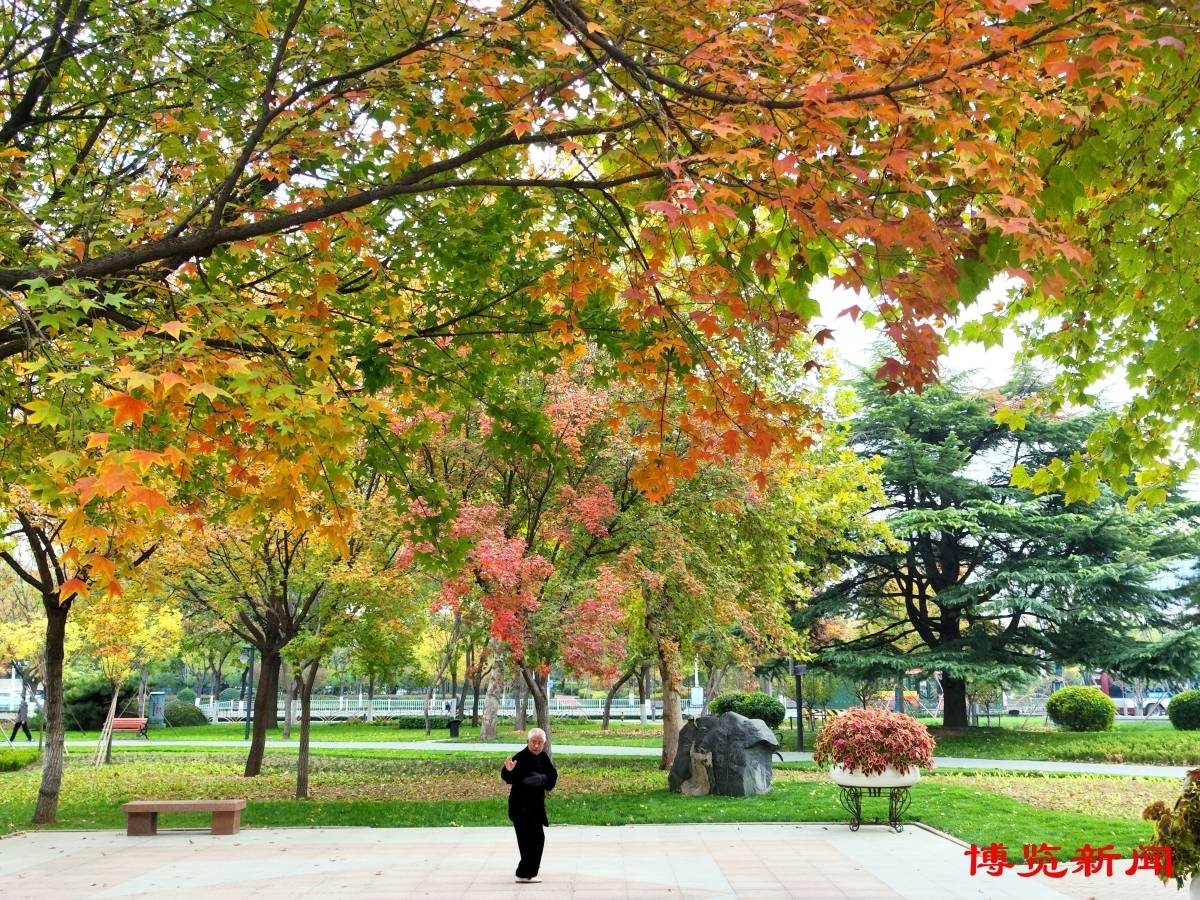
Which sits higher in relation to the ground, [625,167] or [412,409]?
[625,167]

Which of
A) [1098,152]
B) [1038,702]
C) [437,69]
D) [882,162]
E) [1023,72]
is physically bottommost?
[1038,702]

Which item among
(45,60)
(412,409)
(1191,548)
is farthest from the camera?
(1191,548)

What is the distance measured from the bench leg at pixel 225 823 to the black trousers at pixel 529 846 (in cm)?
476

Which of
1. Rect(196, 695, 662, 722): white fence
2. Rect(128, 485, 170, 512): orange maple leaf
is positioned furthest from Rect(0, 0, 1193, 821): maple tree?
Rect(196, 695, 662, 722): white fence

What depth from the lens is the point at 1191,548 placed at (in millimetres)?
26672

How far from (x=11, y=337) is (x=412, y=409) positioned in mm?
2665

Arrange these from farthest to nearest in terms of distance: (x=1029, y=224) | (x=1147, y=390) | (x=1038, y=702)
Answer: (x=1038, y=702), (x=1147, y=390), (x=1029, y=224)

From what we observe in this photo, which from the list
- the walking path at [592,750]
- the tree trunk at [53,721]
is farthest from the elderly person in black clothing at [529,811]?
the walking path at [592,750]

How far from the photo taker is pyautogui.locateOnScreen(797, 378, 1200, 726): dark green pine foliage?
25.3 metres

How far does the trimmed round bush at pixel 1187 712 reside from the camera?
2541 centimetres

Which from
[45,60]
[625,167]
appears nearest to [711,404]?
[625,167]

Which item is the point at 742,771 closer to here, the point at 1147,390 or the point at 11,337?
the point at 1147,390

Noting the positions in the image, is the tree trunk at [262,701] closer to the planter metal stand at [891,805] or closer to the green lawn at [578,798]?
the green lawn at [578,798]

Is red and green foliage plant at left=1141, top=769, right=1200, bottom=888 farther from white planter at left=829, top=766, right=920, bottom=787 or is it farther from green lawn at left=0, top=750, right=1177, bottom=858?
white planter at left=829, top=766, right=920, bottom=787
